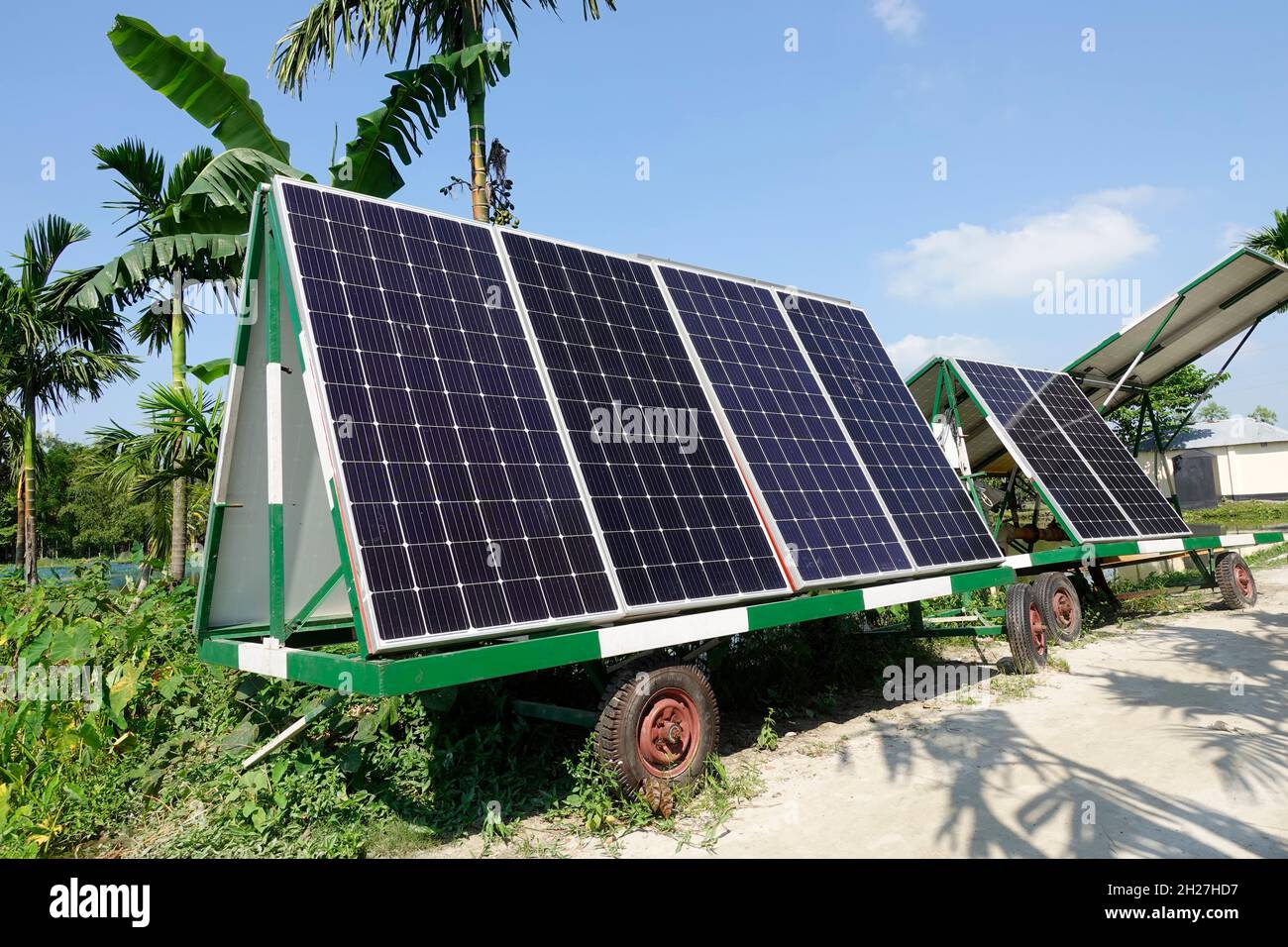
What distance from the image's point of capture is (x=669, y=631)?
223 inches

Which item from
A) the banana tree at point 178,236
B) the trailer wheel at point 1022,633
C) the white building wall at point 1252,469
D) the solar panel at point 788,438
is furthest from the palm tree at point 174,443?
Result: the white building wall at point 1252,469

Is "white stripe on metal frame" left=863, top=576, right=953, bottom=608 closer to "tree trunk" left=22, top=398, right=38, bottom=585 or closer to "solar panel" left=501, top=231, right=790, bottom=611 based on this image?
"solar panel" left=501, top=231, right=790, bottom=611

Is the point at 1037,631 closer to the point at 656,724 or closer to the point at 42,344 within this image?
the point at 656,724

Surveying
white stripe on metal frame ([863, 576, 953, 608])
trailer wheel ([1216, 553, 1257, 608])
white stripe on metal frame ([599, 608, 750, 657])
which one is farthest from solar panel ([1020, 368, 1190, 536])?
white stripe on metal frame ([599, 608, 750, 657])

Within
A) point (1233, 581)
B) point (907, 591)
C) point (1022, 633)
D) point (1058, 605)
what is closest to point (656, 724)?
point (907, 591)

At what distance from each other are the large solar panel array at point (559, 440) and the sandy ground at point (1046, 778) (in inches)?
60.9

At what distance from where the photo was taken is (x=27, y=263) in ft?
58.4

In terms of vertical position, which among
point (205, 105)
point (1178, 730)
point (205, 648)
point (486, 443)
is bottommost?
point (1178, 730)

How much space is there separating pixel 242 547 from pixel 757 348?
5.32 m

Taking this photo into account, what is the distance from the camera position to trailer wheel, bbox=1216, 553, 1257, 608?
13.7 metres

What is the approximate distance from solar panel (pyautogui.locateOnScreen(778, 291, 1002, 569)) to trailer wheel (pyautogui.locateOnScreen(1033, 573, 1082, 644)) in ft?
6.80

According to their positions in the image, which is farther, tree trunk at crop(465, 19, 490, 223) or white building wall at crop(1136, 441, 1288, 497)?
white building wall at crop(1136, 441, 1288, 497)
